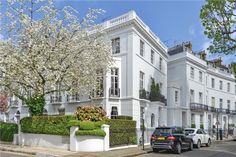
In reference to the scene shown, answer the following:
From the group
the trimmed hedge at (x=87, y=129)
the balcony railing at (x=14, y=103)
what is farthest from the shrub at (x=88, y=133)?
the balcony railing at (x=14, y=103)

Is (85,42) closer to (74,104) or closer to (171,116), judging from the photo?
(74,104)

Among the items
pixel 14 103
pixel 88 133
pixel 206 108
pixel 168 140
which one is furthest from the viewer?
pixel 206 108

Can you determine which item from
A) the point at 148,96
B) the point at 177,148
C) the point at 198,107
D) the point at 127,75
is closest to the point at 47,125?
the point at 177,148

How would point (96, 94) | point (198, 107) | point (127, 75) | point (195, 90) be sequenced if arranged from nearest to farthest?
point (96, 94), point (127, 75), point (195, 90), point (198, 107)

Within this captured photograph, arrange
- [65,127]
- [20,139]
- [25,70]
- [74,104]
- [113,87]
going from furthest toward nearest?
[74,104] < [113,87] < [20,139] < [25,70] < [65,127]

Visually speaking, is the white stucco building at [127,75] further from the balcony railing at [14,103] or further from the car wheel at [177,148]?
the balcony railing at [14,103]

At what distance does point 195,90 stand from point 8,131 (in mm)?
27655

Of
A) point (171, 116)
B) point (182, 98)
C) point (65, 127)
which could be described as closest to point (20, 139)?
point (65, 127)

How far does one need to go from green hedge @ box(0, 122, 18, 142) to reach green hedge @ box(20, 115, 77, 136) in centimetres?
206

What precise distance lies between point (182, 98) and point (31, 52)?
85.0ft

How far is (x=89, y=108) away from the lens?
2278cm

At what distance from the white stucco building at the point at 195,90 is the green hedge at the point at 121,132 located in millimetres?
17428

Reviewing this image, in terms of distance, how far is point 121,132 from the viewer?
2436cm

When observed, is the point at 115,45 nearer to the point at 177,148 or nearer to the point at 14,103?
the point at 177,148
